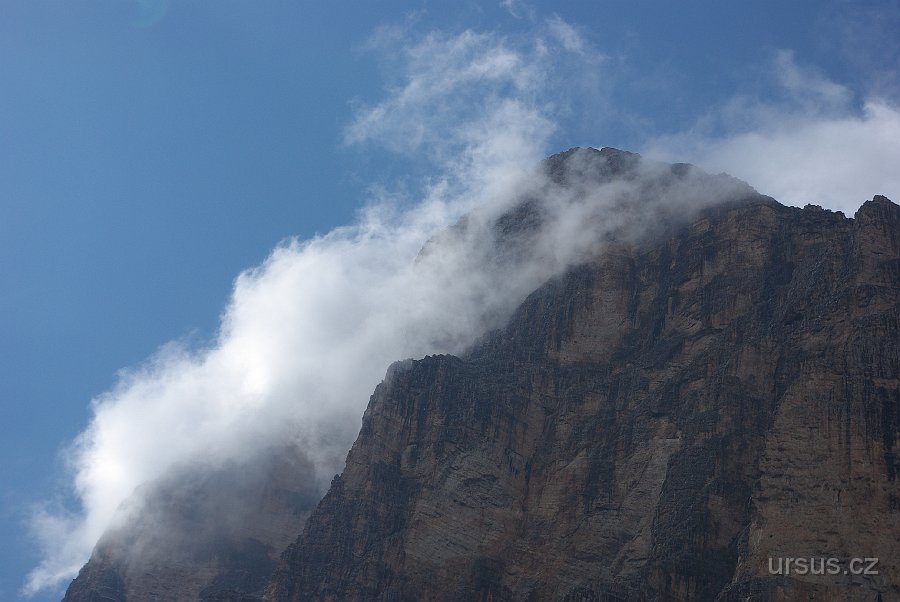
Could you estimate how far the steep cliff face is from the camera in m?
117

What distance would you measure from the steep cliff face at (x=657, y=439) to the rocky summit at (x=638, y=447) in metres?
0.22

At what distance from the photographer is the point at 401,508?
160375 mm

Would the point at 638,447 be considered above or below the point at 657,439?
below

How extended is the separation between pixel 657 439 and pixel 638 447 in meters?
2.34

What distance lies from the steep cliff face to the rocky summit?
22 centimetres

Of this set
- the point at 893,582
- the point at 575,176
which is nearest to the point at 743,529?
the point at 893,582

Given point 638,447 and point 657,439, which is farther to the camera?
point 638,447

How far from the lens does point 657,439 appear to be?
480 ft

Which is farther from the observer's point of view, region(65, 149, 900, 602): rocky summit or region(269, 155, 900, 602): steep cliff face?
region(65, 149, 900, 602): rocky summit

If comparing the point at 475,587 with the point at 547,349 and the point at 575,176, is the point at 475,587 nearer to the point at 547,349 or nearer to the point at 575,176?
the point at 547,349

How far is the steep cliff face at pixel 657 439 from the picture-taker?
117312 millimetres

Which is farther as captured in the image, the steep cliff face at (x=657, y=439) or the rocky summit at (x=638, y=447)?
the rocky summit at (x=638, y=447)

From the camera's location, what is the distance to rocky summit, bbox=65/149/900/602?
118 metres

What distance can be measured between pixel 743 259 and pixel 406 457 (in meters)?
43.9
